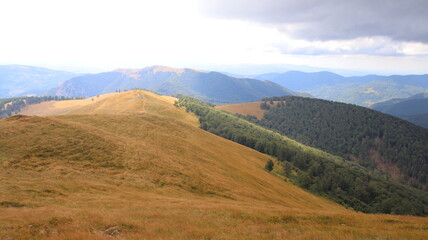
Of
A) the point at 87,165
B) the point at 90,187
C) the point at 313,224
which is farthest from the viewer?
the point at 87,165

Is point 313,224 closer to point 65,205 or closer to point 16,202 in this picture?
point 65,205

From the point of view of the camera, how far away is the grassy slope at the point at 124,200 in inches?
593

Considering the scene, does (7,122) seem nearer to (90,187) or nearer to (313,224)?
(90,187)

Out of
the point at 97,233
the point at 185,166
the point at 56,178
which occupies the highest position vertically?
the point at 97,233

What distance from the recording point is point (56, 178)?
25.4 metres

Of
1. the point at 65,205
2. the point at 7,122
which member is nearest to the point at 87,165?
the point at 65,205

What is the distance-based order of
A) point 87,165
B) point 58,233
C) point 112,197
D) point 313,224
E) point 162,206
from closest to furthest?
point 58,233, point 313,224, point 162,206, point 112,197, point 87,165

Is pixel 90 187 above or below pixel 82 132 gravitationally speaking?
below

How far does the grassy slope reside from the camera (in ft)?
49.4

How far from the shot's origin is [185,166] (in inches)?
1597

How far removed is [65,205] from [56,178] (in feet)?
27.4

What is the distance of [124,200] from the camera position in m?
22.6

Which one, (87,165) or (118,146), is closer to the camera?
(87,165)

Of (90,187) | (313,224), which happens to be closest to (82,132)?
(90,187)
